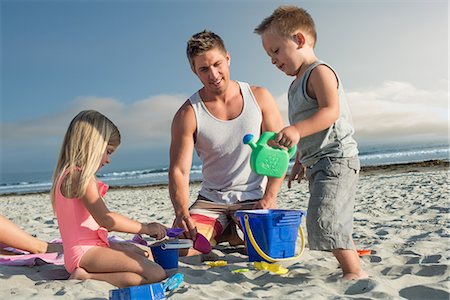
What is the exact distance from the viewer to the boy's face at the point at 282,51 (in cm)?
261

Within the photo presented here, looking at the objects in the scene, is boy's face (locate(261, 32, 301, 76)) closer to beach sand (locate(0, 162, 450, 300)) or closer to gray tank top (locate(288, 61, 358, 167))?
gray tank top (locate(288, 61, 358, 167))

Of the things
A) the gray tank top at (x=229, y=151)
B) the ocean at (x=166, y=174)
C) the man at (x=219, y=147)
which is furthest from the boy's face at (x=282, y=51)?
the ocean at (x=166, y=174)

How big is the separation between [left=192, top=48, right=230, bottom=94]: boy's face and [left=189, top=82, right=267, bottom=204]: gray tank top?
0.58 feet

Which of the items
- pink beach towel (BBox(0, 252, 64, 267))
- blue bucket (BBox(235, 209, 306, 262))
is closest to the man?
blue bucket (BBox(235, 209, 306, 262))

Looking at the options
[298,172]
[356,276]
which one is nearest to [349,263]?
[356,276]

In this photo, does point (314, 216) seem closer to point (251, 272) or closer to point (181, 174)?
point (251, 272)

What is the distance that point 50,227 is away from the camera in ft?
16.9

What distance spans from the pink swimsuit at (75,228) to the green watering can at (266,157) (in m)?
0.95

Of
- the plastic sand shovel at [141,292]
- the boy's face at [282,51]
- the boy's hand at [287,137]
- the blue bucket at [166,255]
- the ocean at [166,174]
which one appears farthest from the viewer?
the ocean at [166,174]

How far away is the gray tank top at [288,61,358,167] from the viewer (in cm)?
259

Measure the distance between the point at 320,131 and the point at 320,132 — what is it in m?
0.03

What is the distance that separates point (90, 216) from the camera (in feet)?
8.67

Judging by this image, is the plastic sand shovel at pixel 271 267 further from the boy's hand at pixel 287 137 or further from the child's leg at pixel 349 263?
the boy's hand at pixel 287 137

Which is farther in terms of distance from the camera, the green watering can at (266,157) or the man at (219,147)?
the man at (219,147)
